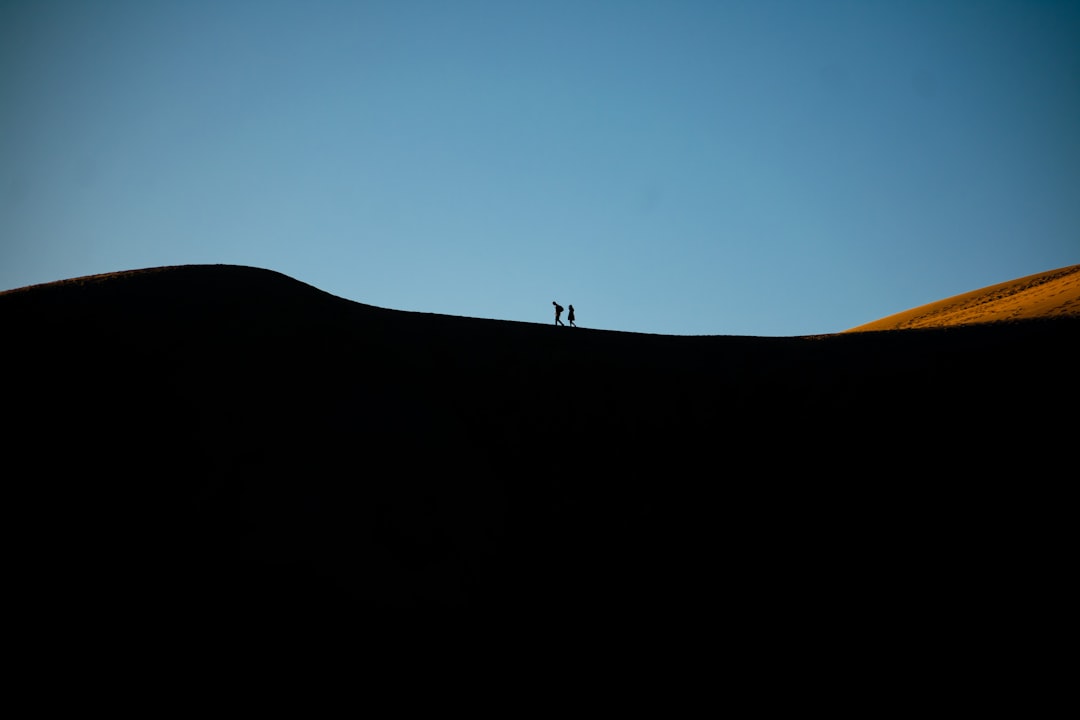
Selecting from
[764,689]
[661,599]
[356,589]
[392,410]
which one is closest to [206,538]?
[356,589]

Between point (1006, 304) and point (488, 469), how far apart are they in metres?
32.5

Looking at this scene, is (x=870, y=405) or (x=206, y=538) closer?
(x=206, y=538)

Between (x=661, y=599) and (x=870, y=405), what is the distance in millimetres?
8886

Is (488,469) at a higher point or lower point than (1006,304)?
lower

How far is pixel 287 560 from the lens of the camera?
11.1 meters

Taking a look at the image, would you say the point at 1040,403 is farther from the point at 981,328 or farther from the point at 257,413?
the point at 257,413

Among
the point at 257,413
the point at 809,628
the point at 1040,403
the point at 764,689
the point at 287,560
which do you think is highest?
the point at 1040,403

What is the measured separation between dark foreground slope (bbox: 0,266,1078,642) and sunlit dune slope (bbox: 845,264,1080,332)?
1017 centimetres

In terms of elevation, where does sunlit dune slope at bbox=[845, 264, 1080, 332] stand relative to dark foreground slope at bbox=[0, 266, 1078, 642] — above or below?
above

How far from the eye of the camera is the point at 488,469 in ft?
48.0

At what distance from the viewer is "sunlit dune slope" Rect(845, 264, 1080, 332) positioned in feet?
87.0

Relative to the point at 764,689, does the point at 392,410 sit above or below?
above

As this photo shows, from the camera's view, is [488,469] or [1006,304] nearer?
[488,469]

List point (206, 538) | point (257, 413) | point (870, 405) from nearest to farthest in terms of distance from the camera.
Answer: point (206, 538) < point (257, 413) < point (870, 405)
